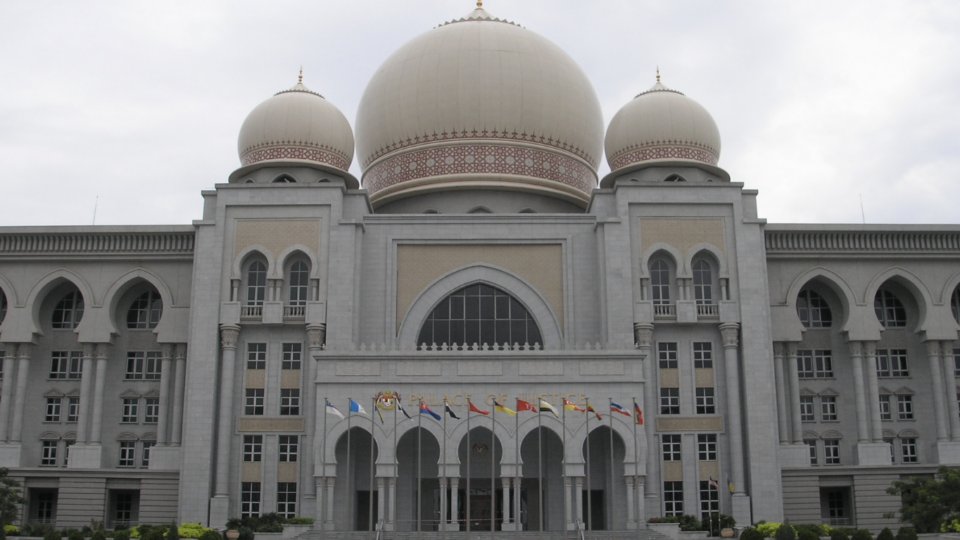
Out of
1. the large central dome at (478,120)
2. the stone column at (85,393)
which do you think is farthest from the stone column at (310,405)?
the stone column at (85,393)

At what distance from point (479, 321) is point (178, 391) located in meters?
11.5

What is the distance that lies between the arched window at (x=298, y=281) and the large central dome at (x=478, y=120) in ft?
20.9

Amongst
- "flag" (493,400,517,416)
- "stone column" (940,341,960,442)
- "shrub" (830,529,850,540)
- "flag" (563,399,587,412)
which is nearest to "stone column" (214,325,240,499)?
"flag" (493,400,517,416)

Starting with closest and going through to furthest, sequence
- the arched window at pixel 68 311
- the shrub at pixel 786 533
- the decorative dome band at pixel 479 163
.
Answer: the shrub at pixel 786 533 → the arched window at pixel 68 311 → the decorative dome band at pixel 479 163

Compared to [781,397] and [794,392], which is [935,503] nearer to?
[781,397]

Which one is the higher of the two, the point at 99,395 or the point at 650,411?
the point at 99,395

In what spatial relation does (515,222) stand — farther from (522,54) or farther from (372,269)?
(522,54)

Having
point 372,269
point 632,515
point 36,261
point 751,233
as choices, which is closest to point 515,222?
point 372,269

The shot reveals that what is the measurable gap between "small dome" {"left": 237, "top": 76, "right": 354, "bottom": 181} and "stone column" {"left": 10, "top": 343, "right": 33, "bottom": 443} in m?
10.8

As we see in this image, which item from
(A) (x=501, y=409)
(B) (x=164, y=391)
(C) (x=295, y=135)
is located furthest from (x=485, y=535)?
(C) (x=295, y=135)

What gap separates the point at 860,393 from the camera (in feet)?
119

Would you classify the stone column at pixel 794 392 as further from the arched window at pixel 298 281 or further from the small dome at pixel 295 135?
the small dome at pixel 295 135

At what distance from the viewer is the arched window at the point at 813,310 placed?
38031 mm

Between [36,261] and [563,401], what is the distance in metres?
21.5
